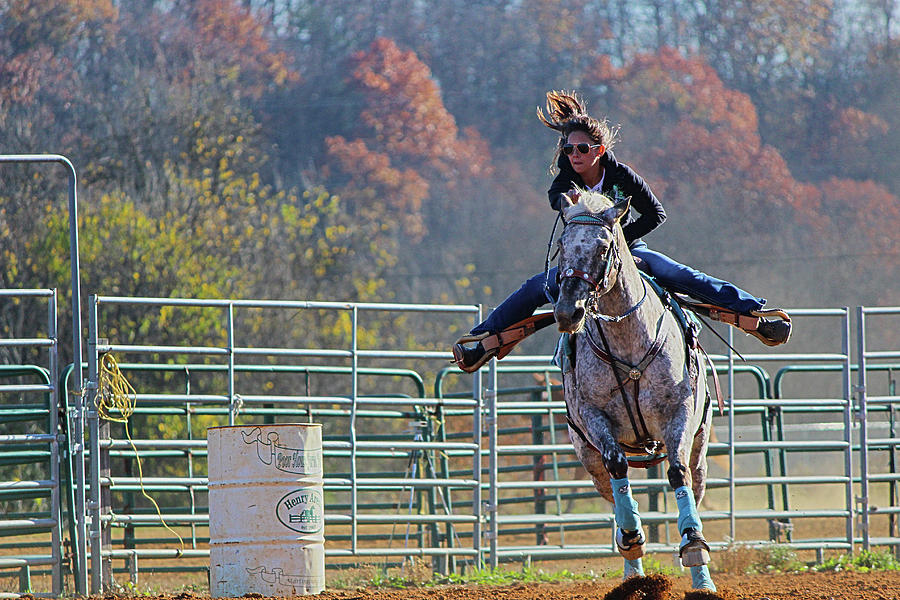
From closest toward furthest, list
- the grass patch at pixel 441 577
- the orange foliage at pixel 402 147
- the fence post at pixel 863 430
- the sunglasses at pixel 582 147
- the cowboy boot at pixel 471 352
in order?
the sunglasses at pixel 582 147 < the cowboy boot at pixel 471 352 < the grass patch at pixel 441 577 < the fence post at pixel 863 430 < the orange foliage at pixel 402 147

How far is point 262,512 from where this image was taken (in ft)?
25.6

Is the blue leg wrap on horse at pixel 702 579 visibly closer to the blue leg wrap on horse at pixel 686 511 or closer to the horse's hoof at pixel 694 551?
the horse's hoof at pixel 694 551

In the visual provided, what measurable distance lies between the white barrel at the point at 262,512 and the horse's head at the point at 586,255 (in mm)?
2786

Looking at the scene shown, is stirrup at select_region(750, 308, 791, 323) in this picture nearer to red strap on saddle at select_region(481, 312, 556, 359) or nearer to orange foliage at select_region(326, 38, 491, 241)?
red strap on saddle at select_region(481, 312, 556, 359)

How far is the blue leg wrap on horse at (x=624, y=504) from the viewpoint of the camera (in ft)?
20.4

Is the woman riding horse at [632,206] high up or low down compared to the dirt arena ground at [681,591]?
up

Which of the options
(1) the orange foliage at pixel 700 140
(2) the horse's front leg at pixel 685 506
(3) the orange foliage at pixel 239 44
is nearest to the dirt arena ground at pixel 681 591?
(2) the horse's front leg at pixel 685 506

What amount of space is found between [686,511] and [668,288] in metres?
1.51

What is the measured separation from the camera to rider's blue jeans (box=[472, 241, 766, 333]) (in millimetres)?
6891

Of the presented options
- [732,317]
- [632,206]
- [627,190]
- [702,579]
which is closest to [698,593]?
[702,579]

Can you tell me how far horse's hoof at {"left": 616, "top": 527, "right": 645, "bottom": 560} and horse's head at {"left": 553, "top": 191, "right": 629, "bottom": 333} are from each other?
1353 millimetres

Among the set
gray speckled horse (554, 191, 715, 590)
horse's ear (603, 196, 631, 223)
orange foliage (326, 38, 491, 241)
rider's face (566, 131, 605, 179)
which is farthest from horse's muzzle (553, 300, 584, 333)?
orange foliage (326, 38, 491, 241)

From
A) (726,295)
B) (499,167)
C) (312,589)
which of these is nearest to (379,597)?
(312,589)

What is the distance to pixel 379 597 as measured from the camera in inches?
297
